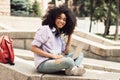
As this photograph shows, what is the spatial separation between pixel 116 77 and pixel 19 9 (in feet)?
86.5

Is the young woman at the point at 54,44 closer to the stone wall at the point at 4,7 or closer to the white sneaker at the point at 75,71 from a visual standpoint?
the white sneaker at the point at 75,71

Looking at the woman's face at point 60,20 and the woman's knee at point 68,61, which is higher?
the woman's face at point 60,20

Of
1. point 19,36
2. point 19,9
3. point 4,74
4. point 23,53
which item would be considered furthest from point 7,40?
point 19,9

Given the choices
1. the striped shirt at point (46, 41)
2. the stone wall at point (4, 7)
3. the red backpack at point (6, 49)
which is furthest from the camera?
the stone wall at point (4, 7)

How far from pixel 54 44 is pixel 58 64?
381 mm

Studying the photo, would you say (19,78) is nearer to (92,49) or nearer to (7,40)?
(7,40)

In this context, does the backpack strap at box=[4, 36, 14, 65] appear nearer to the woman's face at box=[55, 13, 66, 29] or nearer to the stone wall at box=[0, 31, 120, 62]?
the woman's face at box=[55, 13, 66, 29]

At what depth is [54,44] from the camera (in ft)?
19.6

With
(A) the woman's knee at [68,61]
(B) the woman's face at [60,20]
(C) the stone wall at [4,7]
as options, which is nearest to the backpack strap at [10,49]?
(B) the woman's face at [60,20]

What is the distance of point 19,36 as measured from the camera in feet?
37.8

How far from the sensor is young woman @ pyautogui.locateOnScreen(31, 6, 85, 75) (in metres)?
5.77

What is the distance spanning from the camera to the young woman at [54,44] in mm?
5770

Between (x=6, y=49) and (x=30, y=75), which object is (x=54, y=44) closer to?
(x=30, y=75)

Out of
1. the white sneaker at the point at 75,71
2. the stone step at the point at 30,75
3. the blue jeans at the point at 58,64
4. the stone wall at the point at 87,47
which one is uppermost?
the blue jeans at the point at 58,64
